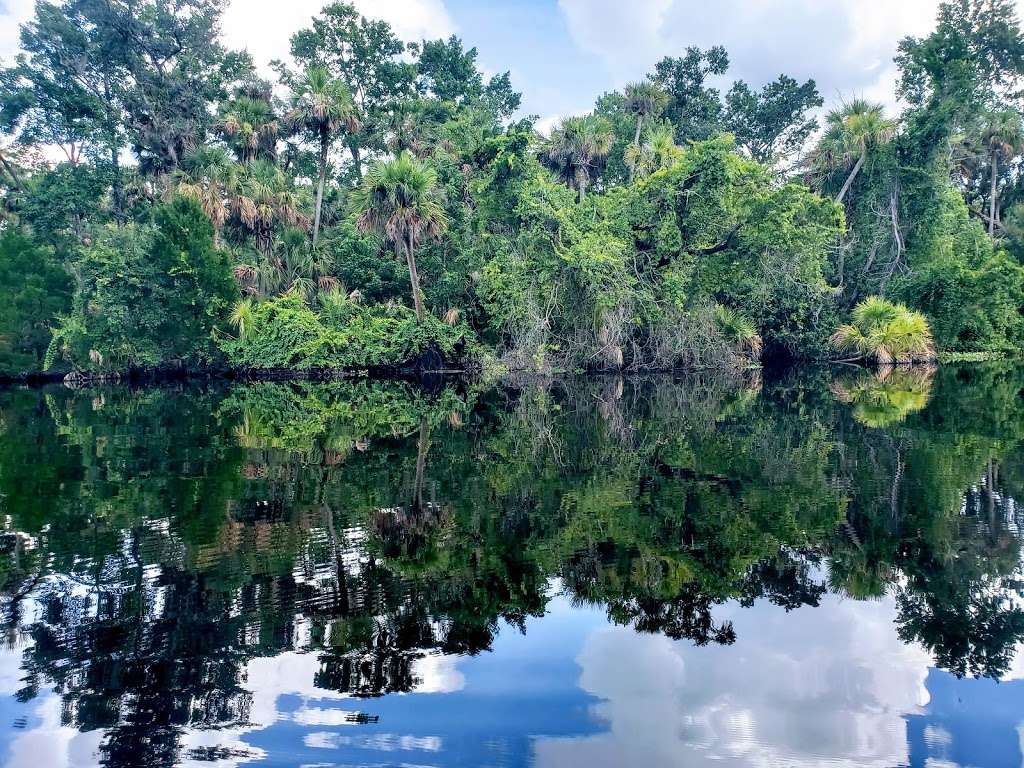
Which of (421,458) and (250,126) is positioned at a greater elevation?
(250,126)

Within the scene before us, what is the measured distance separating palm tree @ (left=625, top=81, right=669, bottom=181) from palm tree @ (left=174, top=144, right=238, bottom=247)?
824 inches

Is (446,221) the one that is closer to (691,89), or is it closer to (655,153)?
(655,153)

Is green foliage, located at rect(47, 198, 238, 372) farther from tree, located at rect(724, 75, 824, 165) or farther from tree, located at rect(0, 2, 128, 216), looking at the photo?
tree, located at rect(724, 75, 824, 165)

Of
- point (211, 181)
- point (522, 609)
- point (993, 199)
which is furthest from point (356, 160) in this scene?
point (522, 609)

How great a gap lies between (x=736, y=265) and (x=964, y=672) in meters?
28.4

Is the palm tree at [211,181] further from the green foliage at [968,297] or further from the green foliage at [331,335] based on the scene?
the green foliage at [968,297]

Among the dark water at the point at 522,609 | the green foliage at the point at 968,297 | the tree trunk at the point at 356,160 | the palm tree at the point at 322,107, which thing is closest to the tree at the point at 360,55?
the tree trunk at the point at 356,160

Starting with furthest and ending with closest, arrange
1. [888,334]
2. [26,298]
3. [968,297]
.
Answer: [968,297]
[888,334]
[26,298]

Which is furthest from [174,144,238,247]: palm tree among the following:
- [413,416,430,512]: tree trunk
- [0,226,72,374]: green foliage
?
[413,416,430,512]: tree trunk

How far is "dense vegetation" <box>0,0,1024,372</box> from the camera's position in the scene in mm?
29766

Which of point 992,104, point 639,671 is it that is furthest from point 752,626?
point 992,104

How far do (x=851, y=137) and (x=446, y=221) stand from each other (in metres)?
21.1

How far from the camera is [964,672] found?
411 centimetres

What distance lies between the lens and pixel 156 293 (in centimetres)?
3141
